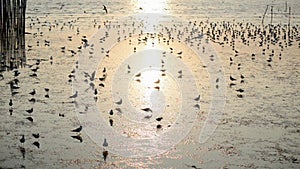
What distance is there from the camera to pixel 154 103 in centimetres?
662

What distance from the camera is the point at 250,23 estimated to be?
526 inches

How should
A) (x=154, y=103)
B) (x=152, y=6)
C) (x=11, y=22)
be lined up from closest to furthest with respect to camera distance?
(x=11, y=22) < (x=154, y=103) < (x=152, y=6)

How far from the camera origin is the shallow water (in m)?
5.14

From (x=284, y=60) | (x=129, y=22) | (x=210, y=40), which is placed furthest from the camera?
(x=129, y=22)

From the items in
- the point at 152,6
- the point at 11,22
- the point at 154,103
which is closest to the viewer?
the point at 11,22

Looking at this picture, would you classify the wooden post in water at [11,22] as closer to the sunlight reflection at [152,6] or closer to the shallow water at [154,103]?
the shallow water at [154,103]

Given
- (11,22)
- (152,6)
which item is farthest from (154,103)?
(152,6)

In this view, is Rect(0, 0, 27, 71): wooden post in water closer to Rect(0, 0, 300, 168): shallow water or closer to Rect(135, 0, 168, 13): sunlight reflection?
Rect(0, 0, 300, 168): shallow water

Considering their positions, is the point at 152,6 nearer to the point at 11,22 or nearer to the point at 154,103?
the point at 154,103

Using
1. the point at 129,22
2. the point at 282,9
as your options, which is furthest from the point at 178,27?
the point at 282,9

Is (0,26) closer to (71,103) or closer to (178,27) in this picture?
(71,103)

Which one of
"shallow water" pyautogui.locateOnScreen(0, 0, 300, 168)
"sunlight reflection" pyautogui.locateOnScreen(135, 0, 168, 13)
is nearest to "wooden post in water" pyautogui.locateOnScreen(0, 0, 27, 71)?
"shallow water" pyautogui.locateOnScreen(0, 0, 300, 168)

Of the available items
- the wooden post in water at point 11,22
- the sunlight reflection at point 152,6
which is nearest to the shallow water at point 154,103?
the wooden post in water at point 11,22

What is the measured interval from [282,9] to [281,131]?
10.9 metres
